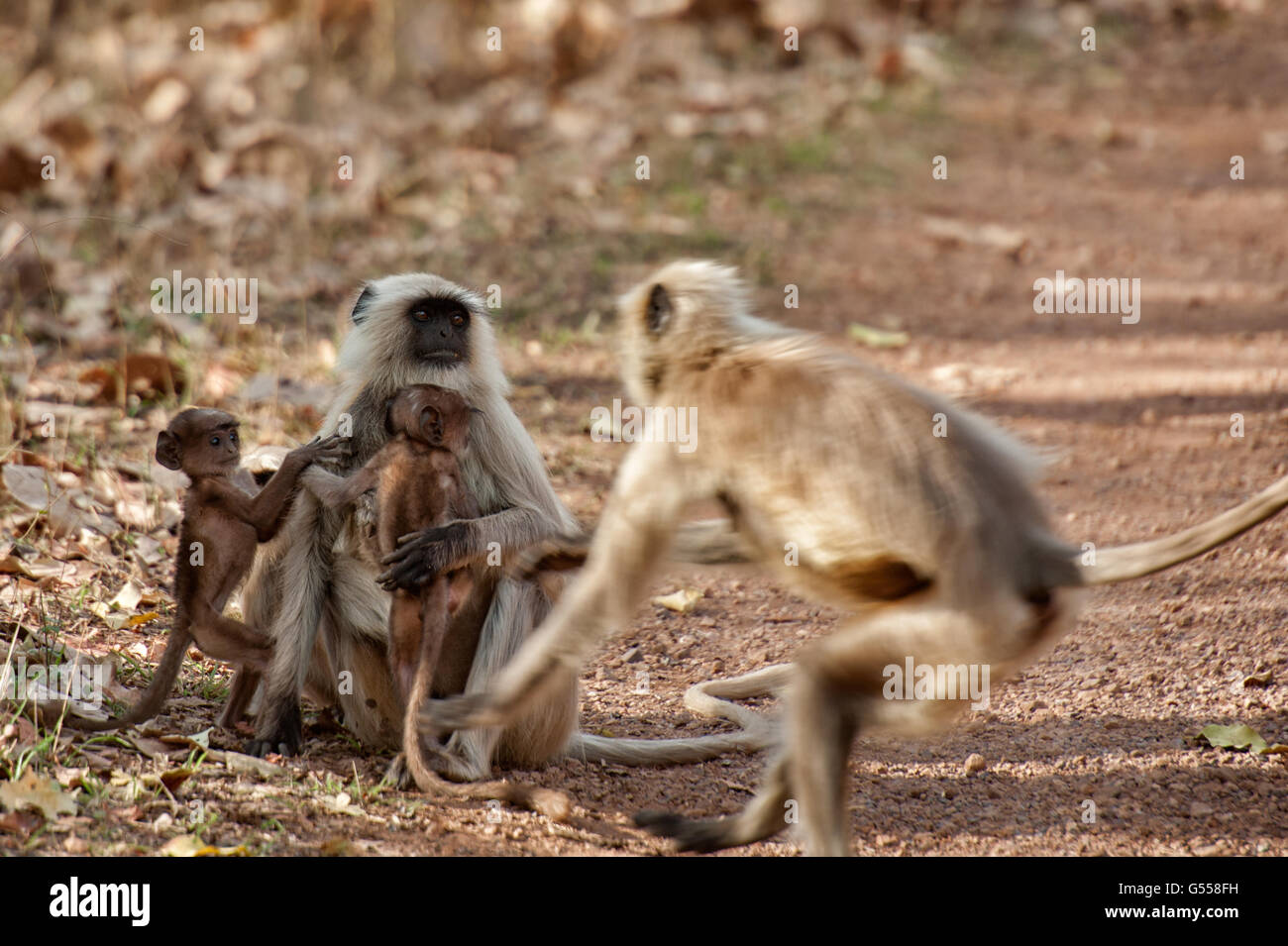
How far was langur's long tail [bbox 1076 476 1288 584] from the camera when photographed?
107 inches

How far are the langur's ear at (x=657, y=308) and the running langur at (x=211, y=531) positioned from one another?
95 centimetres

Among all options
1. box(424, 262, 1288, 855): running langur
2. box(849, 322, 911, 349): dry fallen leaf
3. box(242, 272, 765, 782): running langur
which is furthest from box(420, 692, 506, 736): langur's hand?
box(849, 322, 911, 349): dry fallen leaf

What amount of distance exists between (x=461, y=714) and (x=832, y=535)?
0.96 meters

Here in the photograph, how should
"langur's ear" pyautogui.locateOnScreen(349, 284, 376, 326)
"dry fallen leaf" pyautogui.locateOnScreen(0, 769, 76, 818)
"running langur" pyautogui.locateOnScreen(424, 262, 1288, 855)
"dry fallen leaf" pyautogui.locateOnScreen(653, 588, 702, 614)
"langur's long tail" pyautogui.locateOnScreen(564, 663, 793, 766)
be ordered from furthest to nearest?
"dry fallen leaf" pyautogui.locateOnScreen(653, 588, 702, 614) → "langur's ear" pyautogui.locateOnScreen(349, 284, 376, 326) → "langur's long tail" pyautogui.locateOnScreen(564, 663, 793, 766) → "dry fallen leaf" pyautogui.locateOnScreen(0, 769, 76, 818) → "running langur" pyautogui.locateOnScreen(424, 262, 1288, 855)

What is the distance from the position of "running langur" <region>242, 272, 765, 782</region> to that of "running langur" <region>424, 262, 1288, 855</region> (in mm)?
435

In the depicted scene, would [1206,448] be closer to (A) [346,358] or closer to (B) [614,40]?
(A) [346,358]

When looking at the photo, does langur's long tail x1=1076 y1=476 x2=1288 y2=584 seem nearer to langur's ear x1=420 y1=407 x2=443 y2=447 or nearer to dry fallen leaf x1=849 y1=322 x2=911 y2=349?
langur's ear x1=420 y1=407 x2=443 y2=447

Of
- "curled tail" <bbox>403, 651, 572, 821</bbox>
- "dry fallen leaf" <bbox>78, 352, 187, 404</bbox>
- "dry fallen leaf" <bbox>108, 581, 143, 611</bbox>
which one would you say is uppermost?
"dry fallen leaf" <bbox>78, 352, 187, 404</bbox>

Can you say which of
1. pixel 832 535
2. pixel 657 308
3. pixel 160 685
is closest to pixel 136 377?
pixel 160 685

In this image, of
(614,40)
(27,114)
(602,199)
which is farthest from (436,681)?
(614,40)

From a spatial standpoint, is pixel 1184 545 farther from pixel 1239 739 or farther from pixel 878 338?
pixel 878 338

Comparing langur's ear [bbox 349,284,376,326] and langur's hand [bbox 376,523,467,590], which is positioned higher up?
langur's ear [bbox 349,284,376,326]

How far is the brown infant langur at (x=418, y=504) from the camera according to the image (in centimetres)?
347

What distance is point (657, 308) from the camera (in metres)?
3.35
